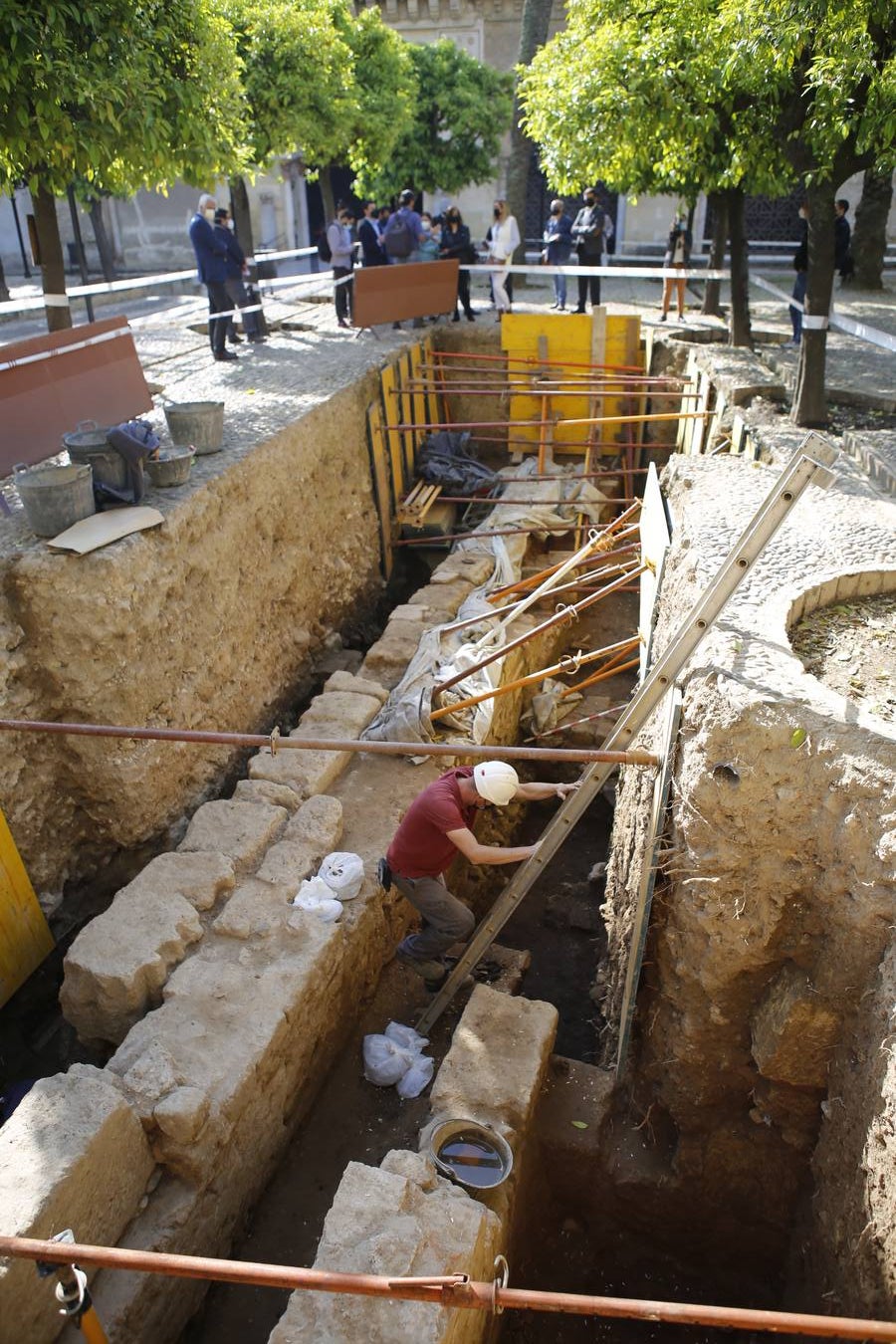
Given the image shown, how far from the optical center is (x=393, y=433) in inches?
420

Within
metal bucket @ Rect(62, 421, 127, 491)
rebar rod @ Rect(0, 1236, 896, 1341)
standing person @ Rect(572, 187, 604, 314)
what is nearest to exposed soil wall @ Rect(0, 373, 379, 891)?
metal bucket @ Rect(62, 421, 127, 491)

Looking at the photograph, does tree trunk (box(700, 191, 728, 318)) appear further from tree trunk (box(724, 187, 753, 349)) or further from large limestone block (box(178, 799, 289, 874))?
large limestone block (box(178, 799, 289, 874))

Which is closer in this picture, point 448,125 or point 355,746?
point 355,746

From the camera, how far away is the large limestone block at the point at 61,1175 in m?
3.29

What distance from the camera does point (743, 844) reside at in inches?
156

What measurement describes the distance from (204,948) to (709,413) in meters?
7.42

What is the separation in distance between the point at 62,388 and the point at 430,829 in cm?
484

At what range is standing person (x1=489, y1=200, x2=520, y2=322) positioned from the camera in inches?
531

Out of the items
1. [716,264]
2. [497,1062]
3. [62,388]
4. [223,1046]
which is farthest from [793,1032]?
[716,264]

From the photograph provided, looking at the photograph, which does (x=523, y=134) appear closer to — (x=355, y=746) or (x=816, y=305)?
(x=816, y=305)

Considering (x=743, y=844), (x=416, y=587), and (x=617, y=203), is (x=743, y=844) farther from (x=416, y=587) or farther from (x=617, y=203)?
(x=617, y=203)

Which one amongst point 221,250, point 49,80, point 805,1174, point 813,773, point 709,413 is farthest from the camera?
point 221,250

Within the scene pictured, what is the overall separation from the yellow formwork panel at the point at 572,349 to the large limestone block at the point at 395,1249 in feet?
30.2

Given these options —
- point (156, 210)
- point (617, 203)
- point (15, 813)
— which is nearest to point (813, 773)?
point (15, 813)
